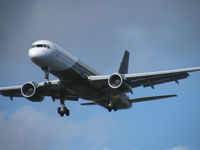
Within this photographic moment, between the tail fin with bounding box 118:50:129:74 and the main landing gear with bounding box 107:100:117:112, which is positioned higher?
the tail fin with bounding box 118:50:129:74

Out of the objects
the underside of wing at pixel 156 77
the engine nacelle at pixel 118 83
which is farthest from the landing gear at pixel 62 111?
the underside of wing at pixel 156 77

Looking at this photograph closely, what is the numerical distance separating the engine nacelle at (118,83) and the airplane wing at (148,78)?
0.47 meters

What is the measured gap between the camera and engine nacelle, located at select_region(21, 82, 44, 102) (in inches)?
1713

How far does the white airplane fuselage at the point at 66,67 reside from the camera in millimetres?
37688

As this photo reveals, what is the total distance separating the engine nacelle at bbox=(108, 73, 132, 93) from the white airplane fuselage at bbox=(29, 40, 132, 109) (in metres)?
2.20

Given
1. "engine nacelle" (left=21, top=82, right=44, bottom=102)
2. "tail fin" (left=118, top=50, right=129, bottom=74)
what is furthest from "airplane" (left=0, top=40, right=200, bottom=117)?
"tail fin" (left=118, top=50, right=129, bottom=74)

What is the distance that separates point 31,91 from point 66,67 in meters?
7.04

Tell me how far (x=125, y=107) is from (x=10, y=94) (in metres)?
13.7

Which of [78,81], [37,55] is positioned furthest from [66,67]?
[37,55]

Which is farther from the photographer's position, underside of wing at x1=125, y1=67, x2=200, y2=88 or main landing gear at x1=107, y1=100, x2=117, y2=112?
main landing gear at x1=107, y1=100, x2=117, y2=112

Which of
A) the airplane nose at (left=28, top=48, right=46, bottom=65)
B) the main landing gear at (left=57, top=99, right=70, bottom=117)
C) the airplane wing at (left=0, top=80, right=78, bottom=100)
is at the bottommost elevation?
the main landing gear at (left=57, top=99, right=70, bottom=117)

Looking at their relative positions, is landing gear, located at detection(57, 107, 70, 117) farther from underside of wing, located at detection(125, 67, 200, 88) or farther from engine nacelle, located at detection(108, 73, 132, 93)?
underside of wing, located at detection(125, 67, 200, 88)

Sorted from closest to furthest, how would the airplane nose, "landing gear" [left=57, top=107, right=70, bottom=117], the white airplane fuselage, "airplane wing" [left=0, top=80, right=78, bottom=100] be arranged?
the airplane nose → the white airplane fuselage → "airplane wing" [left=0, top=80, right=78, bottom=100] → "landing gear" [left=57, top=107, right=70, bottom=117]

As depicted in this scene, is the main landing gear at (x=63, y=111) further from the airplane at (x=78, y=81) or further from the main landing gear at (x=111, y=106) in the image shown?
the main landing gear at (x=111, y=106)
